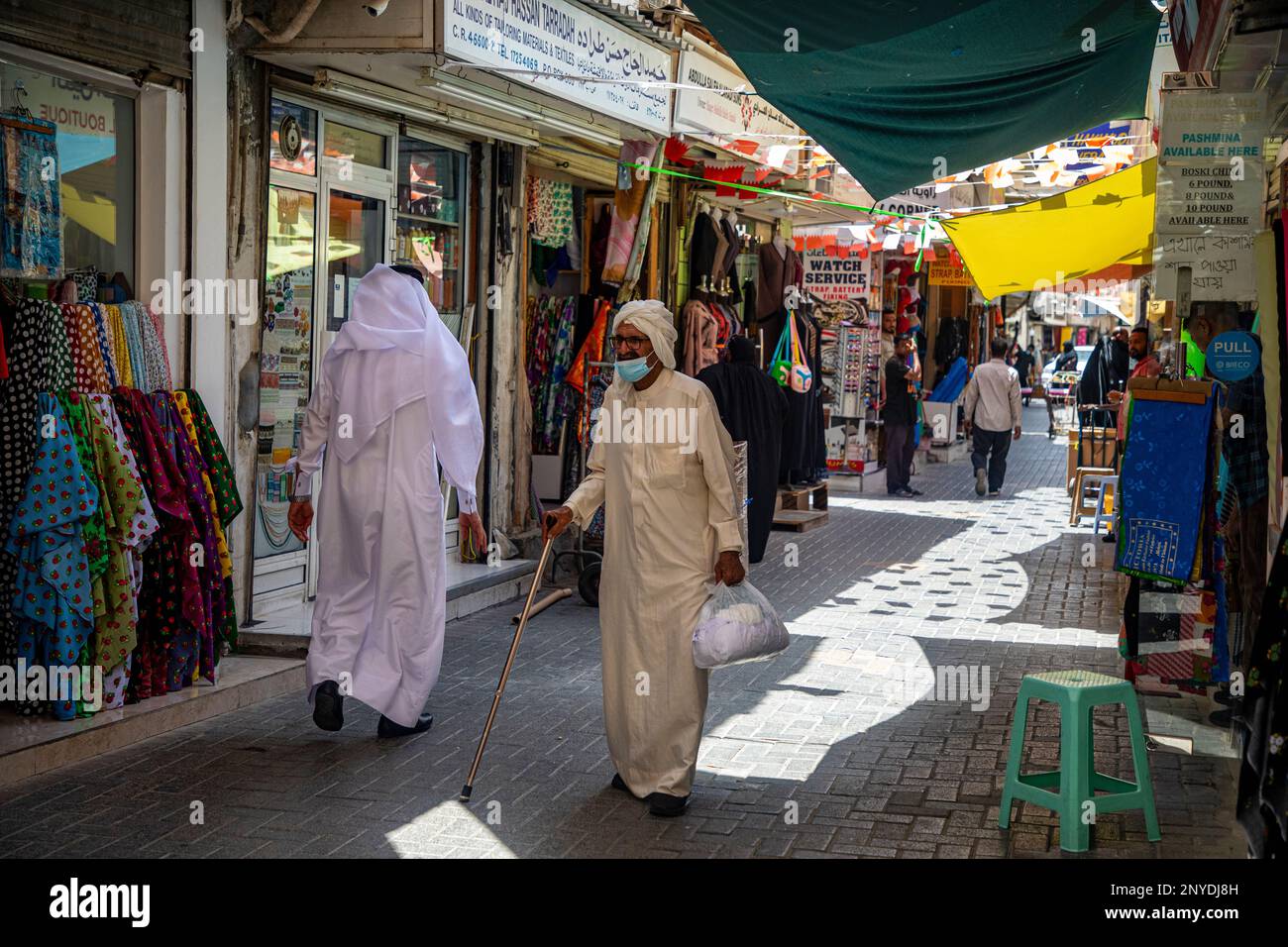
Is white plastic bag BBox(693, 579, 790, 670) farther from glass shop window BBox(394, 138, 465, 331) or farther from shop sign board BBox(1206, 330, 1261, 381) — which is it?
glass shop window BBox(394, 138, 465, 331)

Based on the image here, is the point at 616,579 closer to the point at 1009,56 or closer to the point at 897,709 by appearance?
the point at 897,709

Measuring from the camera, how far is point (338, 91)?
849 centimetres

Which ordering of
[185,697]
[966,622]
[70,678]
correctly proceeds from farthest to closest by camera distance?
[966,622] → [185,697] → [70,678]

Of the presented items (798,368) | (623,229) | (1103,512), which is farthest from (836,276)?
(623,229)

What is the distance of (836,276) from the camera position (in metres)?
18.3

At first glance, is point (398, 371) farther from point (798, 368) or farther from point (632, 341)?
point (798, 368)

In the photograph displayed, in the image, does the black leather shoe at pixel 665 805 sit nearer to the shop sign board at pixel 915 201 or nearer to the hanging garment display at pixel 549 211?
the hanging garment display at pixel 549 211

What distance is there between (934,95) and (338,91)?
12.3ft

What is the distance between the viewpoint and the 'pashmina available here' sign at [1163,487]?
21.0ft

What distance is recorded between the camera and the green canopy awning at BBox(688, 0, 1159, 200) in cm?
593

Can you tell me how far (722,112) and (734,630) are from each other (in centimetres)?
801

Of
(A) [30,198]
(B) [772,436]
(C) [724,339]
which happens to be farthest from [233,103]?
(C) [724,339]

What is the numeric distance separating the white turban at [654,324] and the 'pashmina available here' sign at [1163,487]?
229 cm

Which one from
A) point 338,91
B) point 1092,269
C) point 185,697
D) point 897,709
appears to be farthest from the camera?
point 1092,269
